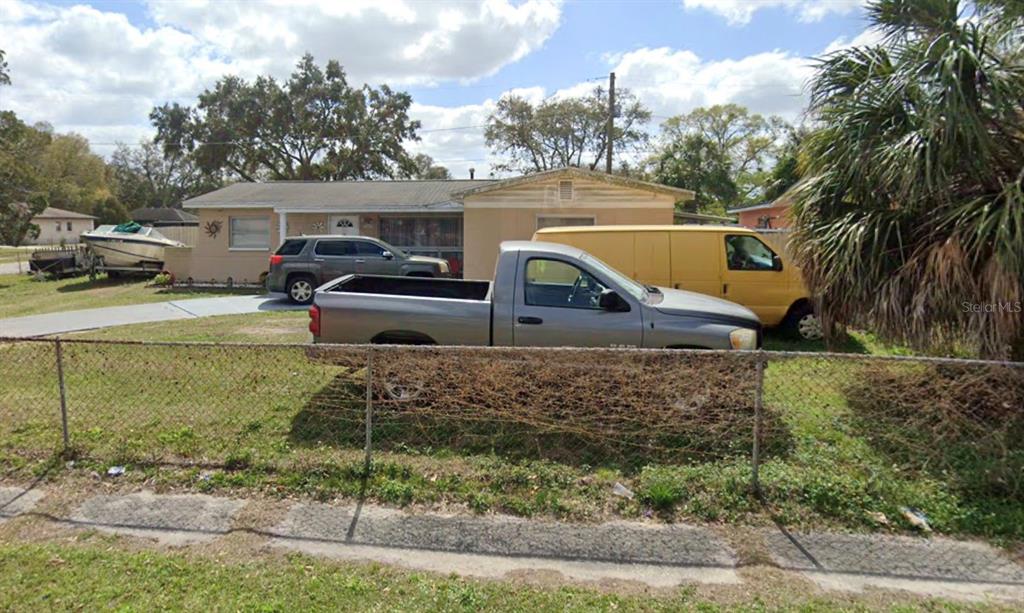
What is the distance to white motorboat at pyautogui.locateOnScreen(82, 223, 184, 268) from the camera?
18.2 meters

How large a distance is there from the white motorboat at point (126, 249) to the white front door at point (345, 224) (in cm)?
625

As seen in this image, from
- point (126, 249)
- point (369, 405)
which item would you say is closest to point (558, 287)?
point (369, 405)

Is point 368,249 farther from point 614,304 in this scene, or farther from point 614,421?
point 614,421

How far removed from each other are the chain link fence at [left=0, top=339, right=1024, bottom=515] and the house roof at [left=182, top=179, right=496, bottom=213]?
10.6 meters

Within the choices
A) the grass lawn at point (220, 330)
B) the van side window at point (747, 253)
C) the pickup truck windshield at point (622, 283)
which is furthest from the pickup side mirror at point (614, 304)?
the grass lawn at point (220, 330)

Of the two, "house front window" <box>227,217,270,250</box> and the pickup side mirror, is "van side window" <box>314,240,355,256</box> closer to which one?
"house front window" <box>227,217,270,250</box>

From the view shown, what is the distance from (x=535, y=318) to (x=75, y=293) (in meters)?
17.1

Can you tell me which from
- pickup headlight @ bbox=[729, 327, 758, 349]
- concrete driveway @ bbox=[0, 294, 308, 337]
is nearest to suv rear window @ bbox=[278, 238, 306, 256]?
concrete driveway @ bbox=[0, 294, 308, 337]

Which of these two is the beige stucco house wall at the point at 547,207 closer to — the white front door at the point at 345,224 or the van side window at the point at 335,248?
the van side window at the point at 335,248

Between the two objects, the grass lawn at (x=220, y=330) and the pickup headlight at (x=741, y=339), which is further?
the grass lawn at (x=220, y=330)

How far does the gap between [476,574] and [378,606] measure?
1.89ft

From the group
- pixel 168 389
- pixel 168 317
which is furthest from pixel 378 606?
pixel 168 317

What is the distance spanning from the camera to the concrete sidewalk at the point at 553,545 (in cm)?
309

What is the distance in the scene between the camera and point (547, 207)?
14336 mm
